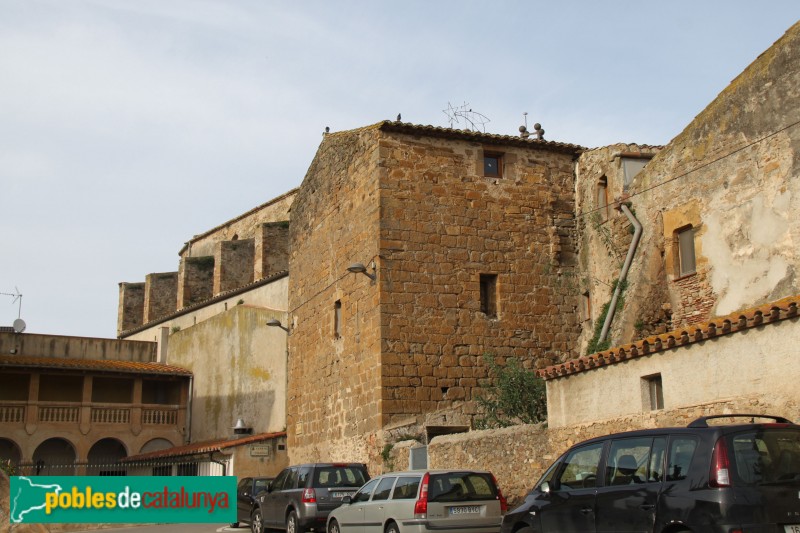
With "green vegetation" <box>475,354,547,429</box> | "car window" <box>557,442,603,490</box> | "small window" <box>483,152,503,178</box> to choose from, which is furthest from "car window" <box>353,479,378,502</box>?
"small window" <box>483,152,503,178</box>

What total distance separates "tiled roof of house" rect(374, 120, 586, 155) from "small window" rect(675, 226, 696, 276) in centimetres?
471

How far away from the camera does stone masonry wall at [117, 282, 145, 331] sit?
4578 centimetres

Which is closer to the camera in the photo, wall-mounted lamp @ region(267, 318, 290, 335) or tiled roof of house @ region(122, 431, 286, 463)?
tiled roof of house @ region(122, 431, 286, 463)

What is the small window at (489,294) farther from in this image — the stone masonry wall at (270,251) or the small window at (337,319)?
the stone masonry wall at (270,251)

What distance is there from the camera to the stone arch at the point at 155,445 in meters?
31.7

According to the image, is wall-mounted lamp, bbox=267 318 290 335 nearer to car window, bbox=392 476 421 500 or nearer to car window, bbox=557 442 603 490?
car window, bbox=392 476 421 500

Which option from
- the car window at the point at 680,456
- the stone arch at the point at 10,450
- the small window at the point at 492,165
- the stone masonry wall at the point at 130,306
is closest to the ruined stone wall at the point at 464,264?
the small window at the point at 492,165

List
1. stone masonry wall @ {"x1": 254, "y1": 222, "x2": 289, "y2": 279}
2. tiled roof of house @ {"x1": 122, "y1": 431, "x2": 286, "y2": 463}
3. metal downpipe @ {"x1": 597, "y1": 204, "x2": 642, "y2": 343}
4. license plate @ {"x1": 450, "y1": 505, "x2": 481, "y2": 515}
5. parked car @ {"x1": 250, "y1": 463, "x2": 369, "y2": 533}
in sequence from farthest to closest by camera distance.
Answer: stone masonry wall @ {"x1": 254, "y1": 222, "x2": 289, "y2": 279} → tiled roof of house @ {"x1": 122, "y1": 431, "x2": 286, "y2": 463} → metal downpipe @ {"x1": 597, "y1": 204, "x2": 642, "y2": 343} → parked car @ {"x1": 250, "y1": 463, "x2": 369, "y2": 533} → license plate @ {"x1": 450, "y1": 505, "x2": 481, "y2": 515}

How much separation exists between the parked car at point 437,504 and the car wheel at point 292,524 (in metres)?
2.49

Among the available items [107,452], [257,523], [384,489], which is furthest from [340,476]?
[107,452]

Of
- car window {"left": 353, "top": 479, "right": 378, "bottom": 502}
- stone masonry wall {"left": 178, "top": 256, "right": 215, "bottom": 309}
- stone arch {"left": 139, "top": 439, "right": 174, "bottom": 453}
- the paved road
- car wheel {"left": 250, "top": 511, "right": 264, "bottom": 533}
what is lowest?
the paved road

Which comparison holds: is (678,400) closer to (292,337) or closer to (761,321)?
(761,321)

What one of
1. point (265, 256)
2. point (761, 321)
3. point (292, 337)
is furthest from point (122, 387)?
point (761, 321)

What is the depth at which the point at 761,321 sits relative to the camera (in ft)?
35.6
